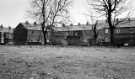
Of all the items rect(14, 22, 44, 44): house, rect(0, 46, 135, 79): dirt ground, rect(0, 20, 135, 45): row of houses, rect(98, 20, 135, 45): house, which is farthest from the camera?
rect(14, 22, 44, 44): house

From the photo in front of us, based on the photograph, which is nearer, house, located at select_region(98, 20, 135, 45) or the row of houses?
house, located at select_region(98, 20, 135, 45)

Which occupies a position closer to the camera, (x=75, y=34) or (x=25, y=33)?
(x=25, y=33)

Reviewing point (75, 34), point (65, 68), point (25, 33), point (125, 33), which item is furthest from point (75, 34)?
point (65, 68)

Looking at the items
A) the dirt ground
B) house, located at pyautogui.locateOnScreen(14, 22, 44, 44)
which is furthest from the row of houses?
the dirt ground

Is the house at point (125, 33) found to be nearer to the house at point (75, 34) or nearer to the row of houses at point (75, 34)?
the row of houses at point (75, 34)

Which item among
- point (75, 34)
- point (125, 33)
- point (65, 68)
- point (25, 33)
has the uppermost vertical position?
point (25, 33)

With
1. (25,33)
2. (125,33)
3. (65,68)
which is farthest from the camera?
(25,33)

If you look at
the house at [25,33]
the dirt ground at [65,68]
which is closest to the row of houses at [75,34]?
the house at [25,33]

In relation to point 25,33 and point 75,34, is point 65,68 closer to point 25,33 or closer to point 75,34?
point 75,34

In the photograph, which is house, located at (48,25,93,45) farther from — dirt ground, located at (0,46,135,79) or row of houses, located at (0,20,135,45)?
dirt ground, located at (0,46,135,79)

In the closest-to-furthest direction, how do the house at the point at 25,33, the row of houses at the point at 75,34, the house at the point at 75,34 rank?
the row of houses at the point at 75,34, the house at the point at 25,33, the house at the point at 75,34

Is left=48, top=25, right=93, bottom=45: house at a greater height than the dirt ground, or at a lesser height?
greater

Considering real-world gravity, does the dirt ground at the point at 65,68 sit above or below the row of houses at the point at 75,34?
below

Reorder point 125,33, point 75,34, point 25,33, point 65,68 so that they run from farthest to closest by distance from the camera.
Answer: point 75,34, point 25,33, point 125,33, point 65,68
